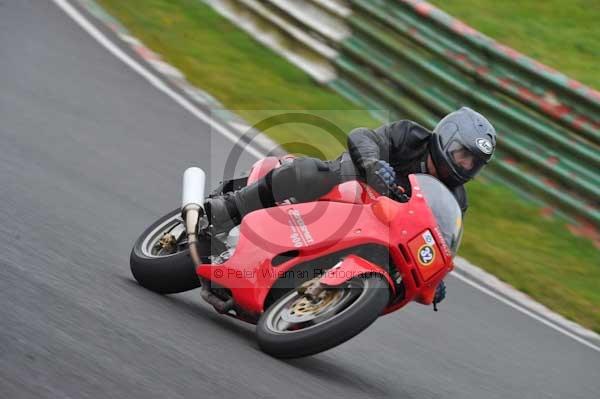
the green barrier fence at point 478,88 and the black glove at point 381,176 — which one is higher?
the black glove at point 381,176

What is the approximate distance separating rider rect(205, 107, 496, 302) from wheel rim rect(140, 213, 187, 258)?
1.27 ft

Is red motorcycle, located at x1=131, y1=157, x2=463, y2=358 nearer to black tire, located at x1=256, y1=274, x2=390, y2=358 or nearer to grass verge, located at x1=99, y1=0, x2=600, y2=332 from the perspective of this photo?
black tire, located at x1=256, y1=274, x2=390, y2=358

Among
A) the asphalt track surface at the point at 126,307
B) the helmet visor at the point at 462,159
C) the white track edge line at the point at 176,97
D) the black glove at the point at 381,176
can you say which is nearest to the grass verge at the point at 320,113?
the white track edge line at the point at 176,97

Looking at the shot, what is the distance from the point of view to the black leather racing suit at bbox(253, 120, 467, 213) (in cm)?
519

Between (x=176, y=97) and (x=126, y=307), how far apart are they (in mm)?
5380

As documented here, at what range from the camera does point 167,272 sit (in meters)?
5.47

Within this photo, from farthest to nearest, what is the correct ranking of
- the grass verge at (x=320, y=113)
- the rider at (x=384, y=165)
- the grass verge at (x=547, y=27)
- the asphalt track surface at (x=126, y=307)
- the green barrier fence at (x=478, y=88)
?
the grass verge at (x=547, y=27)
the green barrier fence at (x=478, y=88)
the grass verge at (x=320, y=113)
the rider at (x=384, y=165)
the asphalt track surface at (x=126, y=307)

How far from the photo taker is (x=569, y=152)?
364 inches

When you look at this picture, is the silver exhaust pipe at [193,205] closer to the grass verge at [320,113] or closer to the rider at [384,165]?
the rider at [384,165]

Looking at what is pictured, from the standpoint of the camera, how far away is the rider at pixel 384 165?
5.13 metres

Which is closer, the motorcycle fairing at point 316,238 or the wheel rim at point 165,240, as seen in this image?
the motorcycle fairing at point 316,238

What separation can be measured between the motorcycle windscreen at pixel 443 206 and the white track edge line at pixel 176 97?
2782 mm

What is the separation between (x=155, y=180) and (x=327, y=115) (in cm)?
304

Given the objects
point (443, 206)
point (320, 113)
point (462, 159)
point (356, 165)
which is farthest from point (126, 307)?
point (320, 113)
